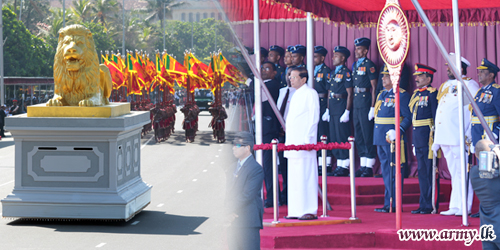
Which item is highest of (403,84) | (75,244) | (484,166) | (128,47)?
(128,47)

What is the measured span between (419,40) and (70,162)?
5314 mm

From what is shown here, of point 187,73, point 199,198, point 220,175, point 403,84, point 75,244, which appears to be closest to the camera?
point 75,244

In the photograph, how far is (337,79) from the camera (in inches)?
388

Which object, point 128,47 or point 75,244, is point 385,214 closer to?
point 75,244

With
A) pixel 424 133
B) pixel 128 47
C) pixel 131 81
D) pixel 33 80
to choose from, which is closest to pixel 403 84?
pixel 424 133

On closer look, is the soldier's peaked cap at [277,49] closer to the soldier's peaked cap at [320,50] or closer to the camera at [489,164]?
the soldier's peaked cap at [320,50]

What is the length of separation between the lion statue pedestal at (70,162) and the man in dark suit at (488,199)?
4500 mm

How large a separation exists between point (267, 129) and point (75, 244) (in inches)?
105

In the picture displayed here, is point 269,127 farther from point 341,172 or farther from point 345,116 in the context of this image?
point 345,116

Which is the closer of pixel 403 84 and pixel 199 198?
pixel 403 84

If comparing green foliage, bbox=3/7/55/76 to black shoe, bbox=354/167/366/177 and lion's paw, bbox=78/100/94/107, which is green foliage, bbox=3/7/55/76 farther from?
black shoe, bbox=354/167/366/177

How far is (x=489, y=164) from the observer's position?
185 inches

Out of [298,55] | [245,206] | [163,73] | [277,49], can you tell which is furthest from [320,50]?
[163,73]

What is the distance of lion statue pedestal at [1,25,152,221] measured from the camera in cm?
798
